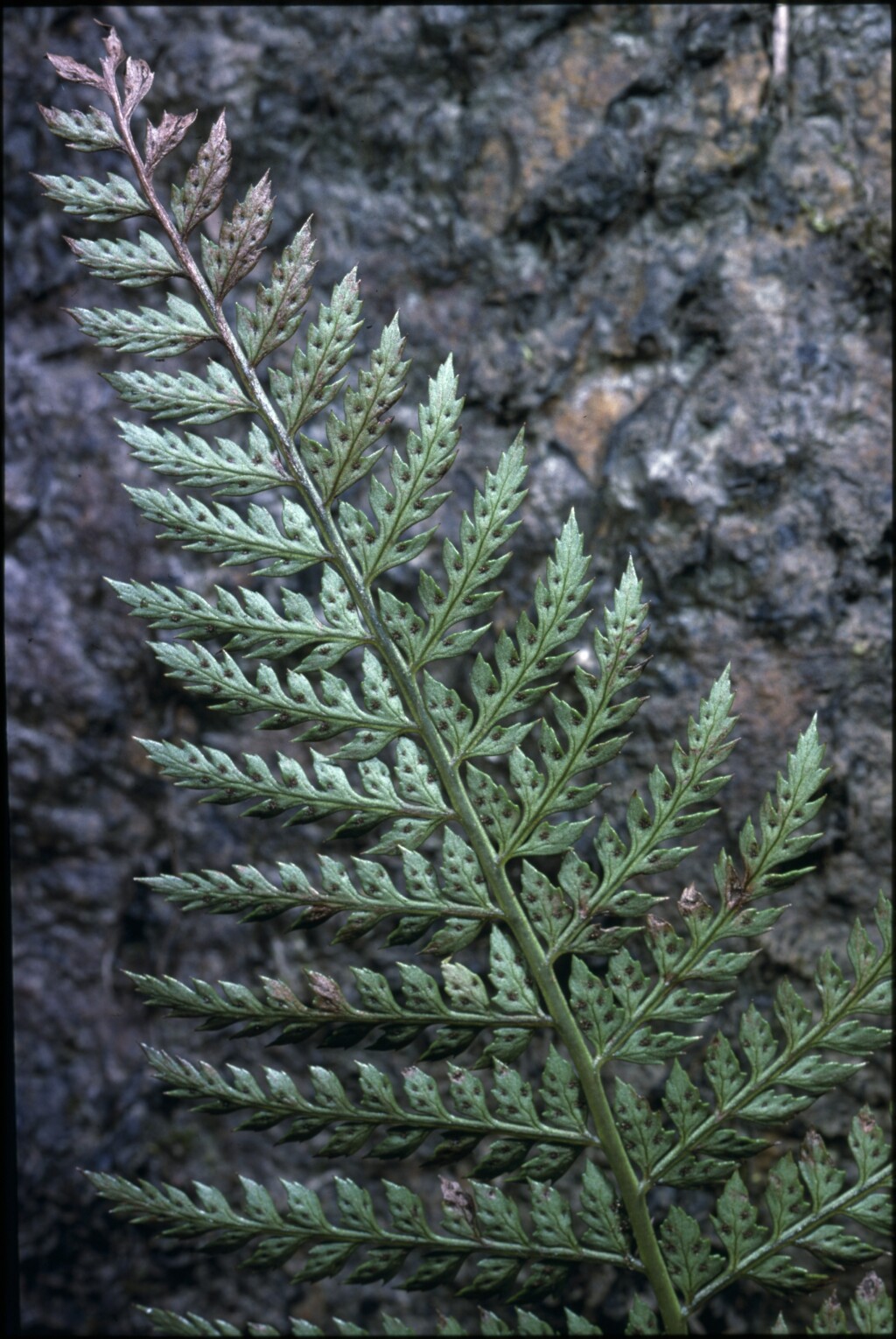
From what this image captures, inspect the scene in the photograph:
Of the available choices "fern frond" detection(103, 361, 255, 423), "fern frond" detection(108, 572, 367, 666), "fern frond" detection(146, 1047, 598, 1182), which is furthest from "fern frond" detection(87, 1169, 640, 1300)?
"fern frond" detection(103, 361, 255, 423)

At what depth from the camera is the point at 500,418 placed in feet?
4.74

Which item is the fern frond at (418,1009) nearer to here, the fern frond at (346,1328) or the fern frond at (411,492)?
the fern frond at (346,1328)

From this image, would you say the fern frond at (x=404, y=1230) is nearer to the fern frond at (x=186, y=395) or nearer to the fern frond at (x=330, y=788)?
the fern frond at (x=330, y=788)

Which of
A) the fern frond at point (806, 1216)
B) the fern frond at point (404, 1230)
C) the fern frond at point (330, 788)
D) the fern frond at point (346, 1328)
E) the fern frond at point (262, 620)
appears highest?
the fern frond at point (262, 620)

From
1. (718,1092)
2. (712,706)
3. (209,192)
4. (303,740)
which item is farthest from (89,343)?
(718,1092)

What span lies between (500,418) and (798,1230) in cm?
96

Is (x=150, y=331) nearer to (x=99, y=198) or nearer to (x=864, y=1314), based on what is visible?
(x=99, y=198)

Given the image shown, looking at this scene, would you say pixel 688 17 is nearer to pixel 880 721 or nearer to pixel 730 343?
→ pixel 730 343

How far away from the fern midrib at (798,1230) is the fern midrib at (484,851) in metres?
0.04

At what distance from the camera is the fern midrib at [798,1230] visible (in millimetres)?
854

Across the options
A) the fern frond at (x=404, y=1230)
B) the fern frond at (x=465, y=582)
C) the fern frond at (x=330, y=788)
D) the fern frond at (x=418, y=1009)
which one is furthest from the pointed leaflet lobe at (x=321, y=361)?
the fern frond at (x=404, y=1230)

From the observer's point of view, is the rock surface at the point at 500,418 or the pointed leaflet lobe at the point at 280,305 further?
the rock surface at the point at 500,418

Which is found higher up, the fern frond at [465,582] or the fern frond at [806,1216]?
the fern frond at [465,582]

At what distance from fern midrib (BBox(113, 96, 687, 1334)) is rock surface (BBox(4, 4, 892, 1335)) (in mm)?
555
